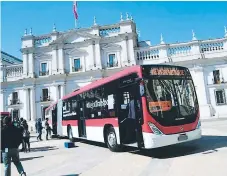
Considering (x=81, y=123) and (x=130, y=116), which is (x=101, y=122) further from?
(x=81, y=123)

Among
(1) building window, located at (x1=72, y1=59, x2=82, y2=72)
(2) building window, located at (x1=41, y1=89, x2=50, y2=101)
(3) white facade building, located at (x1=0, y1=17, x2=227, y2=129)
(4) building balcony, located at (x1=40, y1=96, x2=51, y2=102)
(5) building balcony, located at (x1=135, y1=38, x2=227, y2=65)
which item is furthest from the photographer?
(1) building window, located at (x1=72, y1=59, x2=82, y2=72)

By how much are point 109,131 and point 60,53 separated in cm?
2859

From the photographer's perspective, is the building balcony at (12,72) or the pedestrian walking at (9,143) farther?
the building balcony at (12,72)

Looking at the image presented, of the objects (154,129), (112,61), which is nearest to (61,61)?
(112,61)

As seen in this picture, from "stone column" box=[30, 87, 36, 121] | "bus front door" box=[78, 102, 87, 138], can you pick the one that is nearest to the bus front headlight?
"bus front door" box=[78, 102, 87, 138]

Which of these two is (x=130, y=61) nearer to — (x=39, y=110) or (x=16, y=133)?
(x=39, y=110)

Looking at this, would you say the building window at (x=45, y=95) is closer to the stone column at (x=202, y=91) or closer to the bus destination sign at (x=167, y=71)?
the stone column at (x=202, y=91)

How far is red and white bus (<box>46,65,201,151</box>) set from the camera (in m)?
8.34

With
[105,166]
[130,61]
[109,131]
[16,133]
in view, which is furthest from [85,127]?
[130,61]

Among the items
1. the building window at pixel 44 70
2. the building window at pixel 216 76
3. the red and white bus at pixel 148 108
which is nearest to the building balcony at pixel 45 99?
the building window at pixel 44 70

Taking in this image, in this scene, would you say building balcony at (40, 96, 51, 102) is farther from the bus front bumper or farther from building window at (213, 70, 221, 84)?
the bus front bumper

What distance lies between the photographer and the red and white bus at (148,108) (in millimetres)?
8344

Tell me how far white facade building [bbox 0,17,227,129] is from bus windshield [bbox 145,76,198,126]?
25016mm

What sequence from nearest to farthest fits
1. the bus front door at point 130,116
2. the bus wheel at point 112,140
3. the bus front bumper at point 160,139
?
the bus front bumper at point 160,139 → the bus front door at point 130,116 → the bus wheel at point 112,140
